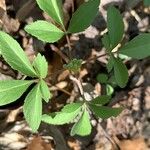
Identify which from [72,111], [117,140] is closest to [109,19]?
[72,111]

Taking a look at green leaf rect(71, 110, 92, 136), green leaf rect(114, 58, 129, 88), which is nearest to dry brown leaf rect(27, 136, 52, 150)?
green leaf rect(71, 110, 92, 136)

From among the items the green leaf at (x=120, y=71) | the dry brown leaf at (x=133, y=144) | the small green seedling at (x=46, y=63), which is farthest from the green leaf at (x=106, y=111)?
the dry brown leaf at (x=133, y=144)

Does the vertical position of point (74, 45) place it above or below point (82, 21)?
below

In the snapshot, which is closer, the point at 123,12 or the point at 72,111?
the point at 72,111

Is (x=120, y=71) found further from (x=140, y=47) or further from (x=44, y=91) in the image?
(x=44, y=91)

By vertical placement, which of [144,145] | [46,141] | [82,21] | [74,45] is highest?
[82,21]

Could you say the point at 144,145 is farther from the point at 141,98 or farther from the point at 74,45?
the point at 74,45

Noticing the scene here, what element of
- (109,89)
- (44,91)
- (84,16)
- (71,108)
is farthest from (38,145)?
(84,16)
